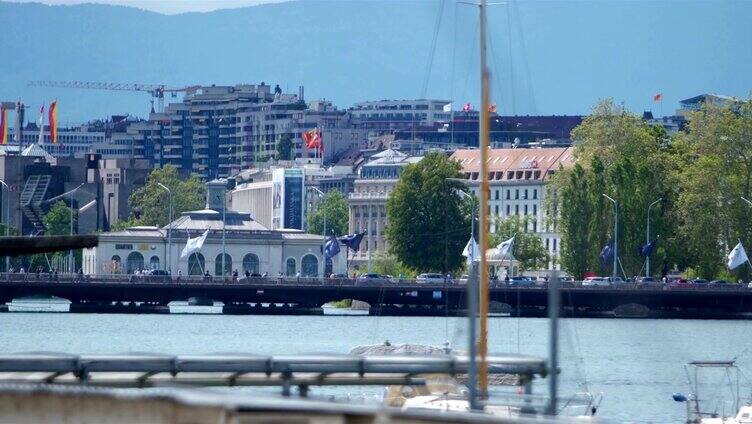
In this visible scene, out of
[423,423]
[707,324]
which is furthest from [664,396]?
[707,324]

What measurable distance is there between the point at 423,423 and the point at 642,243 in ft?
367

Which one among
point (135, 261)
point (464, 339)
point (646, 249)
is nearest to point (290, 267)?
point (135, 261)

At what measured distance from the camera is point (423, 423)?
1209 centimetres

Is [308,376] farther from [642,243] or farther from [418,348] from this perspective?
[642,243]

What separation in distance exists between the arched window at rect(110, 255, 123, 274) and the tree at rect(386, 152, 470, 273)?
21410mm

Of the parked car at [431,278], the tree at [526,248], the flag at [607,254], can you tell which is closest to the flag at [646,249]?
the flag at [607,254]

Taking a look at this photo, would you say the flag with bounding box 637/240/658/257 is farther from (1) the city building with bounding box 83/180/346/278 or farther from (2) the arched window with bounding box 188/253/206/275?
(2) the arched window with bounding box 188/253/206/275

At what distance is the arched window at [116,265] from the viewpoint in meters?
149

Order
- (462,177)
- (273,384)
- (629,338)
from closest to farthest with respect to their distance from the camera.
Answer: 1. (273,384)
2. (629,338)
3. (462,177)

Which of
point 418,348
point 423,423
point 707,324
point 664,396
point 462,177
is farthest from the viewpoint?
point 462,177

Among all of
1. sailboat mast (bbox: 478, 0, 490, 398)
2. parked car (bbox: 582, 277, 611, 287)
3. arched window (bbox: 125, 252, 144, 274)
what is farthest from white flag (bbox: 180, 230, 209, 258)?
sailboat mast (bbox: 478, 0, 490, 398)

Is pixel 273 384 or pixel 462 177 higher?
pixel 462 177

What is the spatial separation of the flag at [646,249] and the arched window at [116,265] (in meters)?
44.6

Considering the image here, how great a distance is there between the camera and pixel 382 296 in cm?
11806
